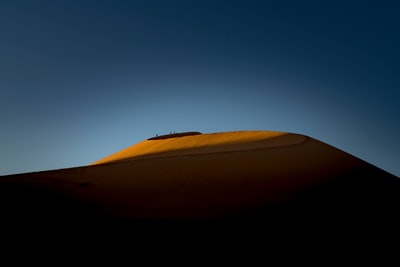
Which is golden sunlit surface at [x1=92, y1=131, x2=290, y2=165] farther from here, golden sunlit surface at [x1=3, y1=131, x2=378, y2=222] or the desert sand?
the desert sand

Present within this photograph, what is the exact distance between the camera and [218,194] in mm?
6574

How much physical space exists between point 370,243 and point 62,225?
5.04 m

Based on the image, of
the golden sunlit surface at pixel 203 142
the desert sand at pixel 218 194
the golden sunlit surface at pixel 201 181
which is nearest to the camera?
the desert sand at pixel 218 194

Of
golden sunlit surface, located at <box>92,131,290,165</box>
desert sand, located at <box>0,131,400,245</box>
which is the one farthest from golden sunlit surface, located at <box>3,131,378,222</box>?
golden sunlit surface, located at <box>92,131,290,165</box>

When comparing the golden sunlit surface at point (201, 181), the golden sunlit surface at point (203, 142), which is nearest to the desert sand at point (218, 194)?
the golden sunlit surface at point (201, 181)

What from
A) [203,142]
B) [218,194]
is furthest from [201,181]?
[203,142]

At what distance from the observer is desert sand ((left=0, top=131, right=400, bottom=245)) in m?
4.94

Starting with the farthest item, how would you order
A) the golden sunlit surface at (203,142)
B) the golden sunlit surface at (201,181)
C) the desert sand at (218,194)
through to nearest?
the golden sunlit surface at (203,142) < the golden sunlit surface at (201,181) < the desert sand at (218,194)

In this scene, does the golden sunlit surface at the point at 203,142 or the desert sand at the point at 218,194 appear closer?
the desert sand at the point at 218,194

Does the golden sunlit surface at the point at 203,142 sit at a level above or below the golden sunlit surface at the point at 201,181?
above

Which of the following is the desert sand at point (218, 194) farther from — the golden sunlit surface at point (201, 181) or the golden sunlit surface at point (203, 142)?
the golden sunlit surface at point (203, 142)

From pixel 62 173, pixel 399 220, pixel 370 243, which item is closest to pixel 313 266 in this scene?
pixel 370 243

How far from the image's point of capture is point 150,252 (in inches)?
150

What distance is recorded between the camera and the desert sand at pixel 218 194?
4.94 meters
